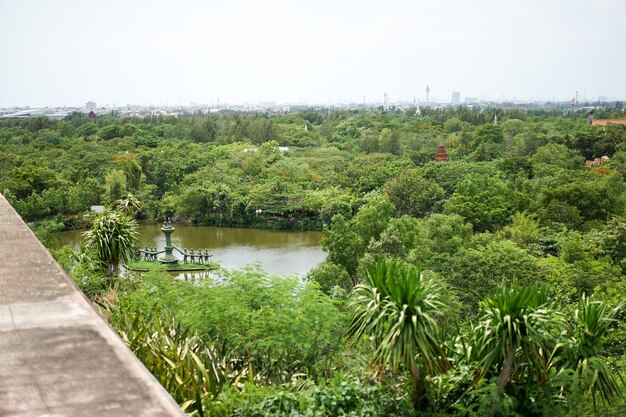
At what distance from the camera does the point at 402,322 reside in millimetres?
5891

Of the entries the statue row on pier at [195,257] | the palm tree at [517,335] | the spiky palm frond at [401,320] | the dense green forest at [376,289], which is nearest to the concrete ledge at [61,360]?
the dense green forest at [376,289]

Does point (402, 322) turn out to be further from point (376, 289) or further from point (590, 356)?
point (590, 356)

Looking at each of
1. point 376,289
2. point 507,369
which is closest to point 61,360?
point 376,289

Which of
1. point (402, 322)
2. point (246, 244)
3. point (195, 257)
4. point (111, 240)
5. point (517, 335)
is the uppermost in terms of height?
point (402, 322)

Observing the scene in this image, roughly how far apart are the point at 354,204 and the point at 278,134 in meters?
30.9

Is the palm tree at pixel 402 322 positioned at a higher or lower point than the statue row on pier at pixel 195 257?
higher

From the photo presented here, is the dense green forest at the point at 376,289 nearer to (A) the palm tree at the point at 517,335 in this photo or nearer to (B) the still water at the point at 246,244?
(A) the palm tree at the point at 517,335

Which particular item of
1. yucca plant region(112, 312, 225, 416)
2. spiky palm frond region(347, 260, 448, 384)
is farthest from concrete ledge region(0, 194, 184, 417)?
spiky palm frond region(347, 260, 448, 384)

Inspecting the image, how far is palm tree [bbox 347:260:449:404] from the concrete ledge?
360cm

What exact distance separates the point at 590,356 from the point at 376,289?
6.87ft

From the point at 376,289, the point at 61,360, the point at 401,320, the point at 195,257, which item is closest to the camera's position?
the point at 61,360

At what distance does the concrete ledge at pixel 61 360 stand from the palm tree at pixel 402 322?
3.60m

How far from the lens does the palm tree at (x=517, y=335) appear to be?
235 inches

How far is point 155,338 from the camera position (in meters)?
6.58
